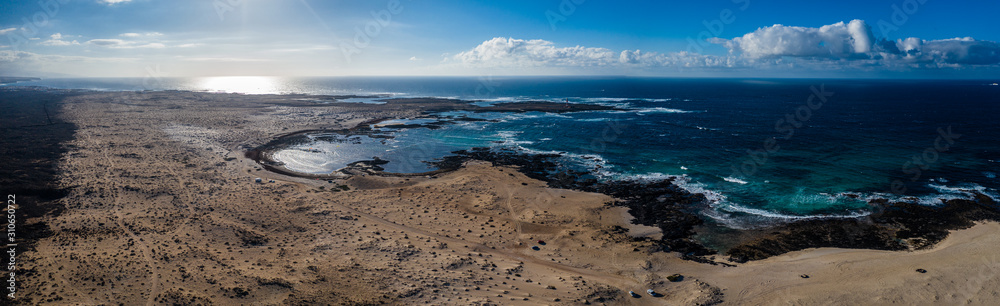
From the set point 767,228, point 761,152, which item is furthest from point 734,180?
point 761,152

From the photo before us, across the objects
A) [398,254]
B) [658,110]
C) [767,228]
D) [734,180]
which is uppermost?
[658,110]

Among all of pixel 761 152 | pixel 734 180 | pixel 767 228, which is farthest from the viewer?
pixel 761 152

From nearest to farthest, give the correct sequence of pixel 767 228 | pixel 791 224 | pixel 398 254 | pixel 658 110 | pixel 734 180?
pixel 398 254 < pixel 767 228 < pixel 791 224 < pixel 734 180 < pixel 658 110

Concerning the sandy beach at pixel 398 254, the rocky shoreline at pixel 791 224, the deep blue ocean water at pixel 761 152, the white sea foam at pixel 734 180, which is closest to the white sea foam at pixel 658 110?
the deep blue ocean water at pixel 761 152

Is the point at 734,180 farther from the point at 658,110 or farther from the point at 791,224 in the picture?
the point at 658,110

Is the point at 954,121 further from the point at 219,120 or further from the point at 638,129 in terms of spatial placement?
the point at 219,120

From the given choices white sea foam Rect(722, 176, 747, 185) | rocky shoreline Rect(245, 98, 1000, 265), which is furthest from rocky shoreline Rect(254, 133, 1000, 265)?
white sea foam Rect(722, 176, 747, 185)

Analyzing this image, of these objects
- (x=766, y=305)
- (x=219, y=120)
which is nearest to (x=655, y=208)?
(x=766, y=305)

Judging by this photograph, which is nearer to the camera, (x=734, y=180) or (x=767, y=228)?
(x=767, y=228)

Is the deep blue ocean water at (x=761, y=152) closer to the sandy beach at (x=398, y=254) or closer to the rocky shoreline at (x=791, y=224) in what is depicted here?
the rocky shoreline at (x=791, y=224)
